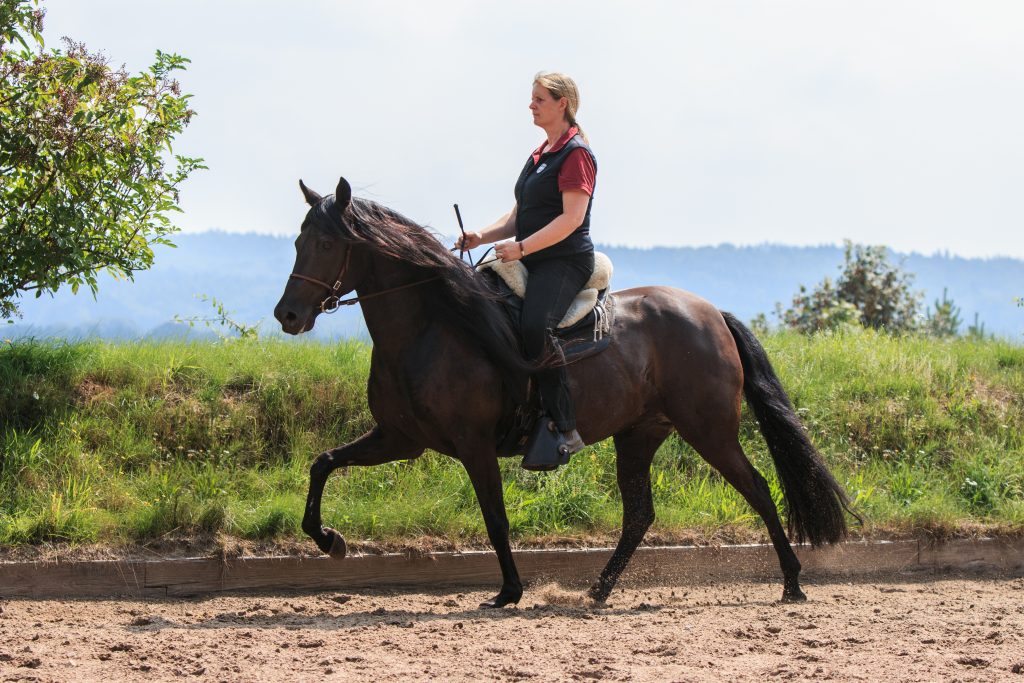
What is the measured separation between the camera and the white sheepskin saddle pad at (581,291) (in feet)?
21.1

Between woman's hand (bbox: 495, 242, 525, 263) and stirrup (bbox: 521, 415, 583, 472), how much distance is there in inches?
Result: 38.0

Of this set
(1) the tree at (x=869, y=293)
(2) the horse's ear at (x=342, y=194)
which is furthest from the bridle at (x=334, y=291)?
(1) the tree at (x=869, y=293)

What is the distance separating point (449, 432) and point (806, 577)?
3299mm

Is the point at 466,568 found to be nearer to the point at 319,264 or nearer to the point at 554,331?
the point at 554,331

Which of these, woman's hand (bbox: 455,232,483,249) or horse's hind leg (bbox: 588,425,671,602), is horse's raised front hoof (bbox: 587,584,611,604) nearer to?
horse's hind leg (bbox: 588,425,671,602)

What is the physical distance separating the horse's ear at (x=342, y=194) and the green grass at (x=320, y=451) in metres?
2.45

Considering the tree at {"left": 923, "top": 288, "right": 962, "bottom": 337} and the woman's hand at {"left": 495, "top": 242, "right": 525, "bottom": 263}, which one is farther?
the tree at {"left": 923, "top": 288, "right": 962, "bottom": 337}

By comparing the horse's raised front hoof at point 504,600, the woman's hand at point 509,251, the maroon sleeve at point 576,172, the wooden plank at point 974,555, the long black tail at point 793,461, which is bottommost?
the horse's raised front hoof at point 504,600

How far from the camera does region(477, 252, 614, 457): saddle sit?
637cm

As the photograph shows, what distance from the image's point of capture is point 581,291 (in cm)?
655

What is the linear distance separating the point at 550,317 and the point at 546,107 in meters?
1.23

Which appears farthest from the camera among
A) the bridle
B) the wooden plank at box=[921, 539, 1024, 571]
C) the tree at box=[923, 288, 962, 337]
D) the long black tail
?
the tree at box=[923, 288, 962, 337]

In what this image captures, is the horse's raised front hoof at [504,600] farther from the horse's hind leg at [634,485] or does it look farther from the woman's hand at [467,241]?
the woman's hand at [467,241]

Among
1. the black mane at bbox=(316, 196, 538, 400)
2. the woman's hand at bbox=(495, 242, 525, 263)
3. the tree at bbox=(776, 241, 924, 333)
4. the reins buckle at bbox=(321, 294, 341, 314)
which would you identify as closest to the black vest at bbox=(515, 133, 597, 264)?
the woman's hand at bbox=(495, 242, 525, 263)
